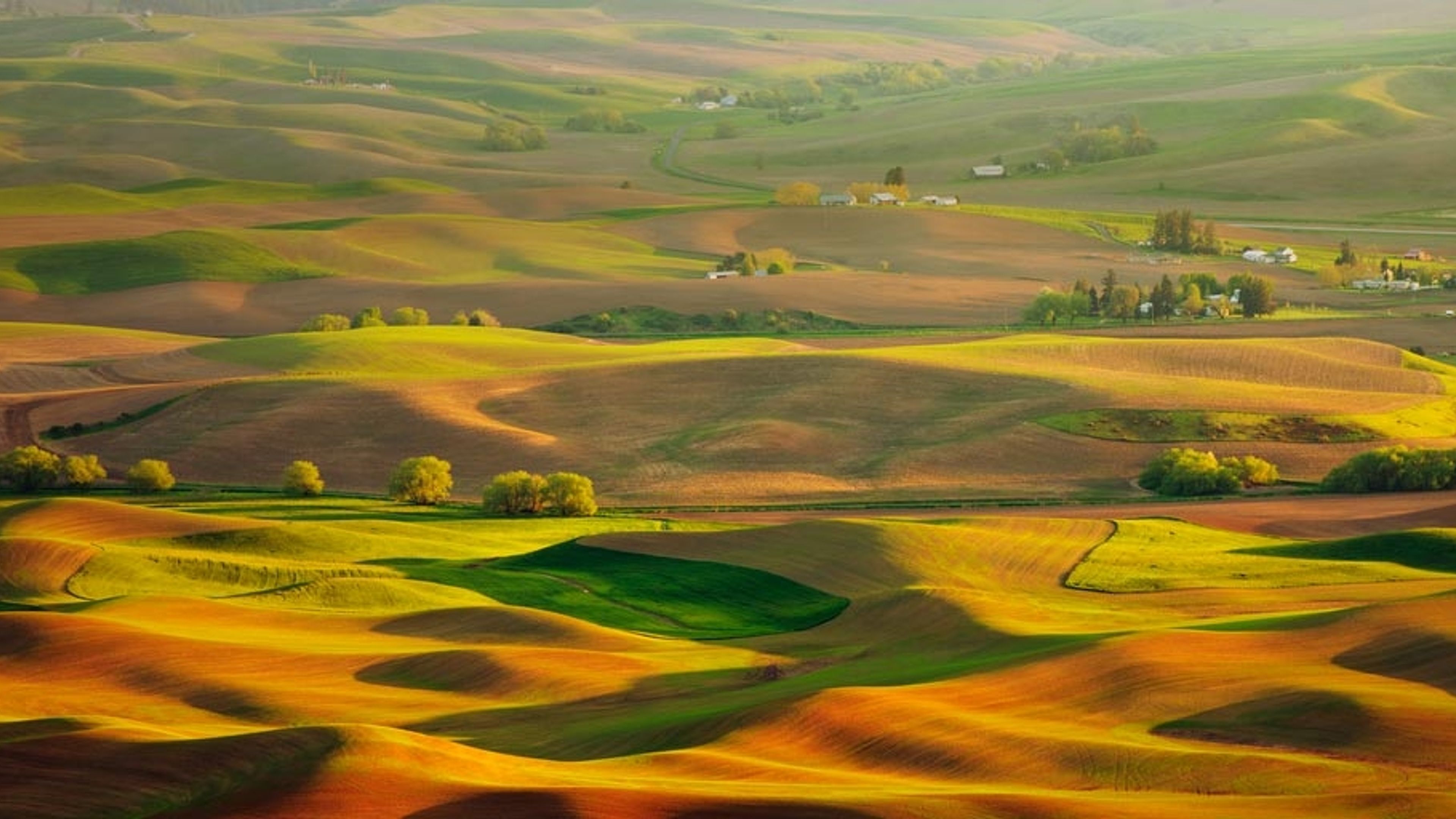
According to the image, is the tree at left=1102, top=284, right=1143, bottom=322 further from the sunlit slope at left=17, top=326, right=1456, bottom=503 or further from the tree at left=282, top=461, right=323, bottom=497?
the tree at left=282, top=461, right=323, bottom=497

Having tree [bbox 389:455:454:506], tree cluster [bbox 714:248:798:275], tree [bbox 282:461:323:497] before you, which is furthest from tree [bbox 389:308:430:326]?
tree [bbox 389:455:454:506]

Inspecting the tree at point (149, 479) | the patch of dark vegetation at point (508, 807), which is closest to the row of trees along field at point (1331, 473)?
the tree at point (149, 479)

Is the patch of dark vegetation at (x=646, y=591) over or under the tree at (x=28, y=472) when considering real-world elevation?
over

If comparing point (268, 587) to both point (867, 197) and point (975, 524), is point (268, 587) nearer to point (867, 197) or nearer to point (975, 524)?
point (975, 524)

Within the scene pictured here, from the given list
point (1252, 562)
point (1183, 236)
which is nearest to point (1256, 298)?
point (1183, 236)

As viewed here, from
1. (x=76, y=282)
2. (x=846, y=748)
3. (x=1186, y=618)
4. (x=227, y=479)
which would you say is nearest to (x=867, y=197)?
(x=76, y=282)

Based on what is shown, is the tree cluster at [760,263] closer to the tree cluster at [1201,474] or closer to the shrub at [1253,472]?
the tree cluster at [1201,474]

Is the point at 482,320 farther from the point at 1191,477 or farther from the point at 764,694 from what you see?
the point at 764,694
